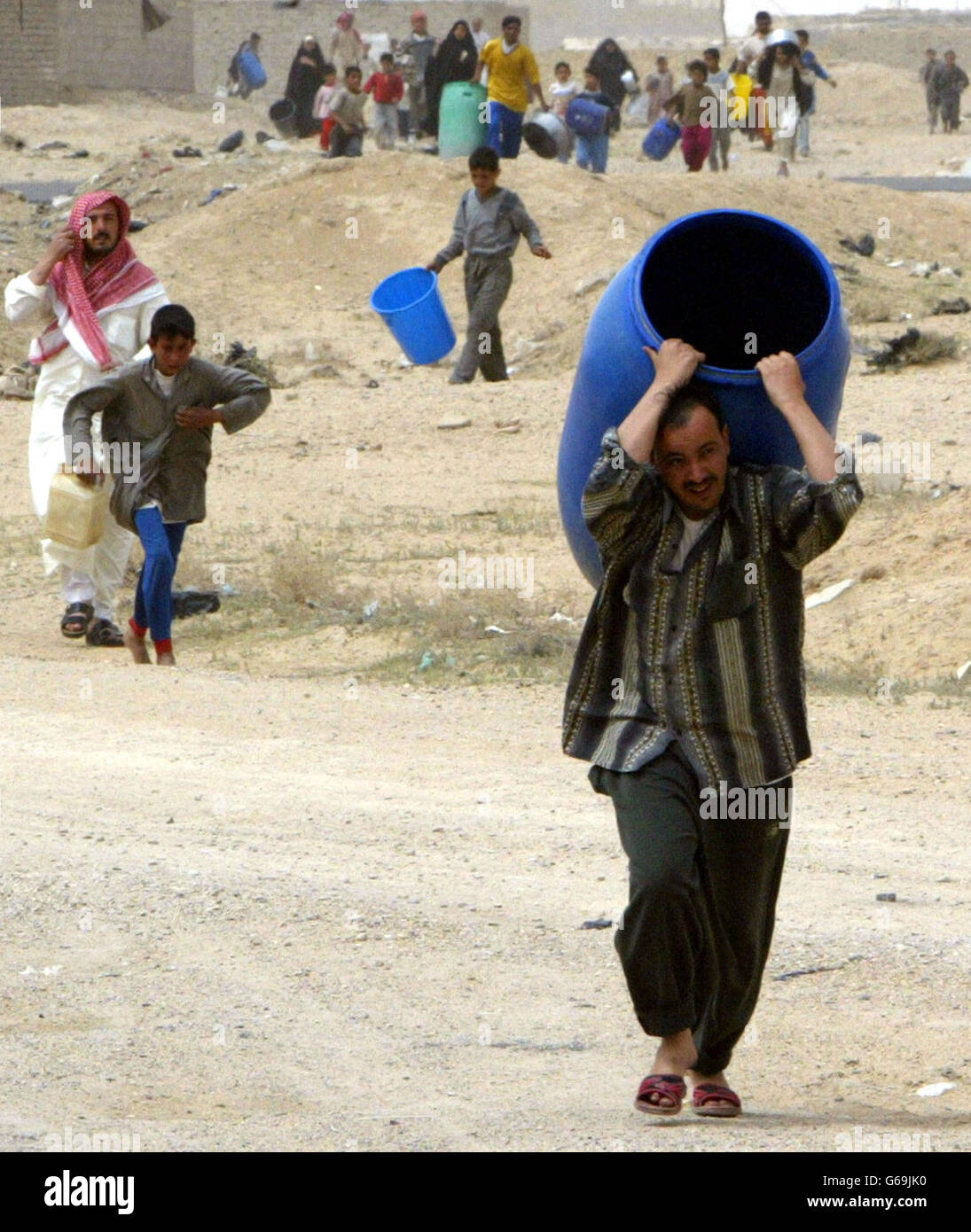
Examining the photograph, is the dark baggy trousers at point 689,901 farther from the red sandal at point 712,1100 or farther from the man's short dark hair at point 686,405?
the man's short dark hair at point 686,405

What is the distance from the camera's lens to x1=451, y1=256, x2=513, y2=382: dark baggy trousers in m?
12.6

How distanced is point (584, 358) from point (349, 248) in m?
14.7

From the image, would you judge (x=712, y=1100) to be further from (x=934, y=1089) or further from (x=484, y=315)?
(x=484, y=315)

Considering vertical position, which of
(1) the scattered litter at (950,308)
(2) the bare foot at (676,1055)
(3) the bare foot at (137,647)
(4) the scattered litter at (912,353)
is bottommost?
(1) the scattered litter at (950,308)

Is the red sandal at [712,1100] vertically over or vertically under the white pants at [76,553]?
over

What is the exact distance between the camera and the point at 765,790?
3.18 m

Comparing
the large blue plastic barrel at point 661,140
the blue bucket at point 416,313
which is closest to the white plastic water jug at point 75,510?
the blue bucket at point 416,313

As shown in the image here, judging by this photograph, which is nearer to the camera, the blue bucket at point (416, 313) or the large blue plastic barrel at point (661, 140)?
the blue bucket at point (416, 313)

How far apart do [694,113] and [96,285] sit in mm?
14088

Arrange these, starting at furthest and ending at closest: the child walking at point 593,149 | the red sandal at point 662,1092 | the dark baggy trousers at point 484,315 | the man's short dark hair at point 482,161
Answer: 1. the child walking at point 593,149
2. the dark baggy trousers at point 484,315
3. the man's short dark hair at point 482,161
4. the red sandal at point 662,1092

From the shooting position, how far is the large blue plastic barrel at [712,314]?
11.5 feet

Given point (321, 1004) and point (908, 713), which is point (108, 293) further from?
point (321, 1004)

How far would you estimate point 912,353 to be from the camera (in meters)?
13.1

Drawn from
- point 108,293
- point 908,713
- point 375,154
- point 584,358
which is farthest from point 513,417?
point 584,358
